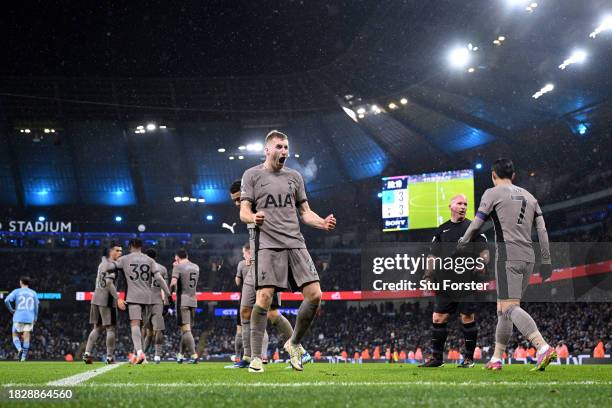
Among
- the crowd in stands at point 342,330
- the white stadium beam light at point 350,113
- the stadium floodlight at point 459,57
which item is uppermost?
the stadium floodlight at point 459,57

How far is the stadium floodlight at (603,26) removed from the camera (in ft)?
93.8

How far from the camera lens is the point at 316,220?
6.66 meters

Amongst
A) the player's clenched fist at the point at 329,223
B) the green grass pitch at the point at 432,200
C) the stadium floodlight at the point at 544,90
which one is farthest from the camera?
the stadium floodlight at the point at 544,90

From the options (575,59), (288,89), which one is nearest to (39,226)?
(288,89)

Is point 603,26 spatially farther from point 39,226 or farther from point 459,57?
point 39,226

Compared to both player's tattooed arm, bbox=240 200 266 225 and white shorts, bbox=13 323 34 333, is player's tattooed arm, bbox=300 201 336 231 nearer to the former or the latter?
player's tattooed arm, bbox=240 200 266 225

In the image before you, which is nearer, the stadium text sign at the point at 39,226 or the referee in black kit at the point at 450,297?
the referee in black kit at the point at 450,297

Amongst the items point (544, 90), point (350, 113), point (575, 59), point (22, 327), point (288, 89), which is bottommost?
point (22, 327)

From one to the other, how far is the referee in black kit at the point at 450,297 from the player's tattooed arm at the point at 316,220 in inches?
95.1

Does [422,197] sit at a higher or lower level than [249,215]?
higher

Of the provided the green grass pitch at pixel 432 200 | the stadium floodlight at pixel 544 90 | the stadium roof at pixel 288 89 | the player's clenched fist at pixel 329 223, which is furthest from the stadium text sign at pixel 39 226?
the player's clenched fist at pixel 329 223

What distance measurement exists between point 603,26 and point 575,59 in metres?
2.46

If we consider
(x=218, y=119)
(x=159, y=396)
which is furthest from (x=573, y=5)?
(x=159, y=396)

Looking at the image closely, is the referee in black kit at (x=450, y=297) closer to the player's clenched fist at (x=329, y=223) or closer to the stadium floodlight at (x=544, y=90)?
the player's clenched fist at (x=329, y=223)
